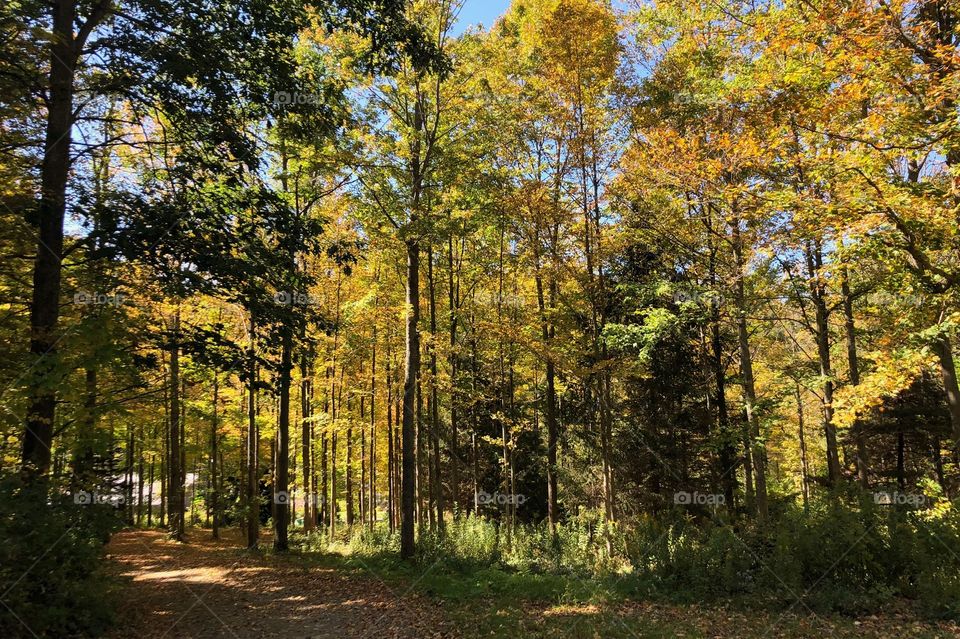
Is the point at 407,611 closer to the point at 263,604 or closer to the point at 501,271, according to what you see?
the point at 263,604

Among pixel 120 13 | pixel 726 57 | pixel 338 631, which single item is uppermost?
pixel 726 57

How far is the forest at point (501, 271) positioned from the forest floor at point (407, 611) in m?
0.09

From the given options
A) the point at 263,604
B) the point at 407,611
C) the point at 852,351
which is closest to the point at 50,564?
the point at 263,604

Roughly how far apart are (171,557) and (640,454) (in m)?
15.8

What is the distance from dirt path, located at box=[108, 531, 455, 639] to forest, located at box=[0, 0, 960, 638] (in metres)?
0.10

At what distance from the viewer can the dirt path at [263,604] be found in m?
7.35

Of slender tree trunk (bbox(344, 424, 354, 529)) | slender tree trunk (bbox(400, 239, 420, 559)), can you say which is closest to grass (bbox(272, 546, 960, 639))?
slender tree trunk (bbox(400, 239, 420, 559))

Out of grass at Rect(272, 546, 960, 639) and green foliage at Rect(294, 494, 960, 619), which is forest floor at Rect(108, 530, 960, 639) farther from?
green foliage at Rect(294, 494, 960, 619)

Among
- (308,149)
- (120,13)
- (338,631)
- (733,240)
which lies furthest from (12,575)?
(733,240)

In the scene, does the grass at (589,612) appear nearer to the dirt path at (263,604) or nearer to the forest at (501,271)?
the forest at (501,271)

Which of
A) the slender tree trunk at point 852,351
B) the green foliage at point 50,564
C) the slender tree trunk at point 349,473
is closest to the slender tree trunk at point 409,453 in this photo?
the green foliage at point 50,564

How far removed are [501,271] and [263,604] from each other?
1267 cm

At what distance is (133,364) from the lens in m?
8.04

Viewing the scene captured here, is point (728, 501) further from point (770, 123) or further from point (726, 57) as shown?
point (726, 57)
